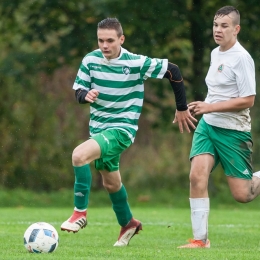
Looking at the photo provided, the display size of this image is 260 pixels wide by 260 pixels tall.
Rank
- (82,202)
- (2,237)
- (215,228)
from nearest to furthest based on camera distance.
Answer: (82,202) < (2,237) < (215,228)

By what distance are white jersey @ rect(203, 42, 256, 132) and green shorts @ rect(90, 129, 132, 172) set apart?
876 millimetres

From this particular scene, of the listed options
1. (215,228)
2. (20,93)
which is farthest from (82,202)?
(20,93)

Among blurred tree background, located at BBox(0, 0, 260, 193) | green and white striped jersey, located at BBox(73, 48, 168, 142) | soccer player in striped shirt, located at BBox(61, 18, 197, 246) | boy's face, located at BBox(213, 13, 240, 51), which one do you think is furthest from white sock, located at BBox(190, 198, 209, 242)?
blurred tree background, located at BBox(0, 0, 260, 193)

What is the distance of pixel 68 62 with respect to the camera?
1855 cm

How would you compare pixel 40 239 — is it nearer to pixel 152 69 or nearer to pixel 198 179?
pixel 198 179

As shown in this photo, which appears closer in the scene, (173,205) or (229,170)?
(229,170)

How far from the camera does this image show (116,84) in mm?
7836

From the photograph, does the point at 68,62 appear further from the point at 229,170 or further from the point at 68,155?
the point at 229,170

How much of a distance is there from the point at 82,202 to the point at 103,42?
5.31 feet

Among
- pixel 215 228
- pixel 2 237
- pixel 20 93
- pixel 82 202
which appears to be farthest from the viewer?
pixel 20 93

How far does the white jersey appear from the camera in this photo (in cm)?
752

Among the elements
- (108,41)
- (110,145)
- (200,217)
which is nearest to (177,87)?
(108,41)

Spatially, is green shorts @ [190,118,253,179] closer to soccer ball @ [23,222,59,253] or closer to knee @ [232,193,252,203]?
knee @ [232,193,252,203]

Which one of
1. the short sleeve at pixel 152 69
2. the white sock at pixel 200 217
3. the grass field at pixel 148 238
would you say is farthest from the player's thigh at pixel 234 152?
the short sleeve at pixel 152 69
